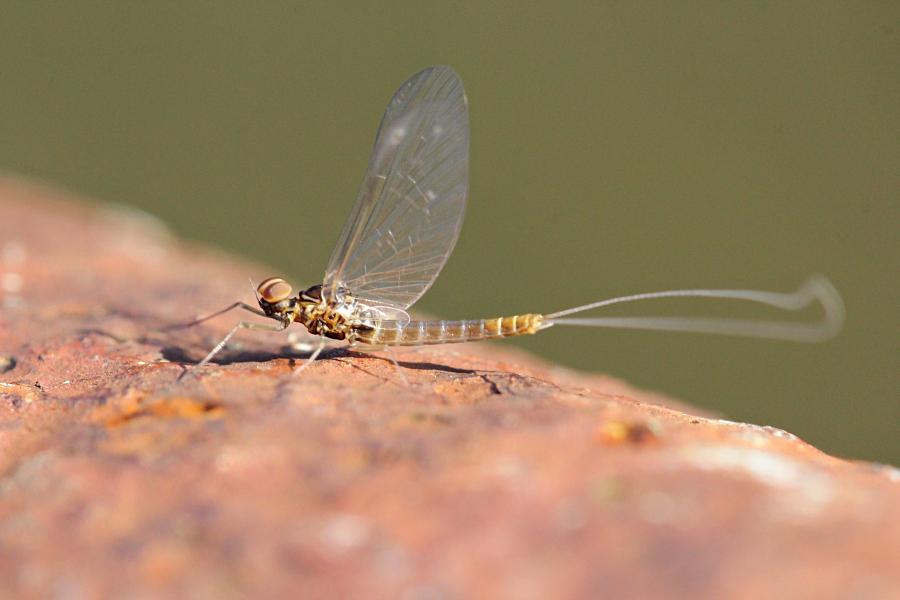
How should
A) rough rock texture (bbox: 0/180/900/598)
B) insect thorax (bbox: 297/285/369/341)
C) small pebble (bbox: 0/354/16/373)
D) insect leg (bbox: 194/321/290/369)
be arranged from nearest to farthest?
1. rough rock texture (bbox: 0/180/900/598)
2. small pebble (bbox: 0/354/16/373)
3. insect leg (bbox: 194/321/290/369)
4. insect thorax (bbox: 297/285/369/341)

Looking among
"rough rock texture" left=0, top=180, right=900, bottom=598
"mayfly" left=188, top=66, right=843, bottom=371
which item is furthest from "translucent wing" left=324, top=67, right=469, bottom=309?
"rough rock texture" left=0, top=180, right=900, bottom=598

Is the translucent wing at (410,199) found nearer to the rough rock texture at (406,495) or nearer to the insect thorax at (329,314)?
the insect thorax at (329,314)

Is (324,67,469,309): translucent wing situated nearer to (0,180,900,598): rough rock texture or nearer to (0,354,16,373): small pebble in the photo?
(0,180,900,598): rough rock texture

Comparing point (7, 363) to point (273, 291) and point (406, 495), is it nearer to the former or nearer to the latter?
point (273, 291)

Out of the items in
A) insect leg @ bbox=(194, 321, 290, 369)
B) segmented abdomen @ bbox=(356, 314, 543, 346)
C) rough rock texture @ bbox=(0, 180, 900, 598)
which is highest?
segmented abdomen @ bbox=(356, 314, 543, 346)

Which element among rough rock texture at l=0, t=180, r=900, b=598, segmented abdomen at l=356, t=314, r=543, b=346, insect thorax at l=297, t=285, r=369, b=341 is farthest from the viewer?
insect thorax at l=297, t=285, r=369, b=341

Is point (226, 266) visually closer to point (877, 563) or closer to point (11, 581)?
point (11, 581)

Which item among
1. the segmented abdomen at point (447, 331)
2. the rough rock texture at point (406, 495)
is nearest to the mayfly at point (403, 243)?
the segmented abdomen at point (447, 331)
